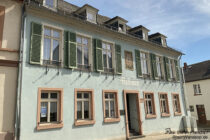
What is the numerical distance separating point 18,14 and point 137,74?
9.17m

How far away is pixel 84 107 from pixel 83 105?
0.16 m

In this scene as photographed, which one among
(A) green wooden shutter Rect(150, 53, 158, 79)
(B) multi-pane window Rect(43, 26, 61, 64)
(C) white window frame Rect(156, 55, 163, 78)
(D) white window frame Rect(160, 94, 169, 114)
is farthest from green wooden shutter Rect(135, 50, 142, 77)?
(B) multi-pane window Rect(43, 26, 61, 64)

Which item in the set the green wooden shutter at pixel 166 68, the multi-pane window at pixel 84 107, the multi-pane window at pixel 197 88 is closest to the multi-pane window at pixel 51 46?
the multi-pane window at pixel 84 107

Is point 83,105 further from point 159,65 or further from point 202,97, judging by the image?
point 202,97

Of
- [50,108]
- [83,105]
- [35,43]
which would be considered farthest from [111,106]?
[35,43]

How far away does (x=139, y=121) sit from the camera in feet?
44.9

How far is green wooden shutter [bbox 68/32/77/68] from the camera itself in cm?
1070

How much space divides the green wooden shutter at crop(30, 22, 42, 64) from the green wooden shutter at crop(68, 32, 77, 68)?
1.77m

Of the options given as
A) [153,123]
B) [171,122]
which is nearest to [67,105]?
[153,123]

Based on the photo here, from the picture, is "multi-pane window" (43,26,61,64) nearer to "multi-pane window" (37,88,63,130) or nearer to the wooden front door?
"multi-pane window" (37,88,63,130)

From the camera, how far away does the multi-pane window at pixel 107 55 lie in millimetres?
12789

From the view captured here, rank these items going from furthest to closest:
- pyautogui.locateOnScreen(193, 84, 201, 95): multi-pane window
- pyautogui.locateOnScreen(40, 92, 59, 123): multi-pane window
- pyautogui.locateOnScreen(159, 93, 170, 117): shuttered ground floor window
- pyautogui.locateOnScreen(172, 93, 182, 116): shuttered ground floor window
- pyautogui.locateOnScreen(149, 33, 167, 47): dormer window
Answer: pyautogui.locateOnScreen(193, 84, 201, 95): multi-pane window → pyautogui.locateOnScreen(149, 33, 167, 47): dormer window → pyautogui.locateOnScreen(172, 93, 182, 116): shuttered ground floor window → pyautogui.locateOnScreen(159, 93, 170, 117): shuttered ground floor window → pyautogui.locateOnScreen(40, 92, 59, 123): multi-pane window

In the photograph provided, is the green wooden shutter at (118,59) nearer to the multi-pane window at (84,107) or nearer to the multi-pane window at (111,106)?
the multi-pane window at (111,106)

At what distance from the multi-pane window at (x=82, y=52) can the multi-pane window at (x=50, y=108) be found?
92.3 inches
